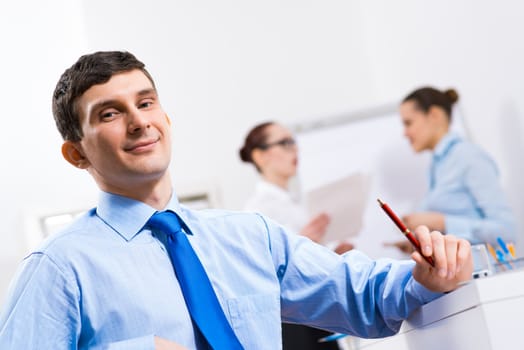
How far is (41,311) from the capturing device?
1164 mm

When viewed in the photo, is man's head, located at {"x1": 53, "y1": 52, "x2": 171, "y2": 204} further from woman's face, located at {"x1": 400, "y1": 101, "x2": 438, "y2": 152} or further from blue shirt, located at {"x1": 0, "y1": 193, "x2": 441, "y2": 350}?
woman's face, located at {"x1": 400, "y1": 101, "x2": 438, "y2": 152}

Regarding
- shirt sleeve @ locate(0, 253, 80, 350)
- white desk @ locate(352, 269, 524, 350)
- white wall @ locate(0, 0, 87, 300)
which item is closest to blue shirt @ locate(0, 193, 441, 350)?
shirt sleeve @ locate(0, 253, 80, 350)

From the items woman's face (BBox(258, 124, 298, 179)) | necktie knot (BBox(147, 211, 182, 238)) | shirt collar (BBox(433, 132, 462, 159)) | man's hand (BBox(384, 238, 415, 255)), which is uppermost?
woman's face (BBox(258, 124, 298, 179))

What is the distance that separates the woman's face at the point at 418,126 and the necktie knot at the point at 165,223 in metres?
2.53

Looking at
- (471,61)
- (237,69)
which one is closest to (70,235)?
(471,61)

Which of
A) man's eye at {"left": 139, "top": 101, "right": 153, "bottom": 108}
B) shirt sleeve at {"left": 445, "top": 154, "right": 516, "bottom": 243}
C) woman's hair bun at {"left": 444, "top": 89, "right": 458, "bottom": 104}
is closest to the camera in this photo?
man's eye at {"left": 139, "top": 101, "right": 153, "bottom": 108}

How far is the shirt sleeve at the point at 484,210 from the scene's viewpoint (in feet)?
11.1

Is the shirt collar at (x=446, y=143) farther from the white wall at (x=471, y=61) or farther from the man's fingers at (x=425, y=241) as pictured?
the man's fingers at (x=425, y=241)

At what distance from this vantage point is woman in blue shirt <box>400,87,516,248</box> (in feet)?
11.1

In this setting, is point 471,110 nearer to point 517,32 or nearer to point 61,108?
point 517,32

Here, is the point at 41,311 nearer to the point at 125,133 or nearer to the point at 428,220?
the point at 125,133

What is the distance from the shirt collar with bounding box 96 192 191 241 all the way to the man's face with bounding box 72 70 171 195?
2 cm

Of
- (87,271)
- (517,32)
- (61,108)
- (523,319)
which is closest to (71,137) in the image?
(61,108)

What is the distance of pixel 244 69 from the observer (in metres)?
4.41
